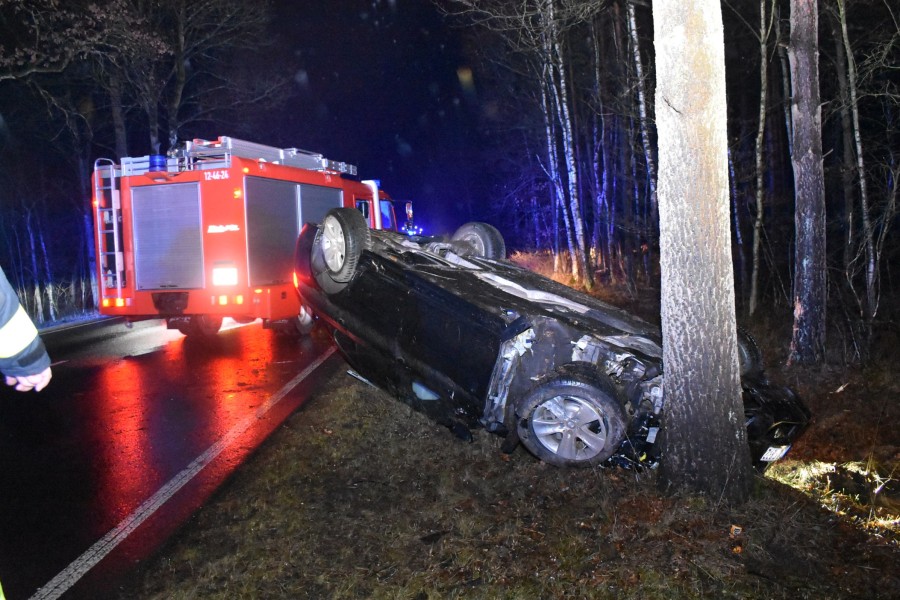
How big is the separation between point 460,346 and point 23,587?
298 cm

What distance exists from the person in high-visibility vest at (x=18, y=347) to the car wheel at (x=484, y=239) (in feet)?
18.8

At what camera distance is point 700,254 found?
3.84 metres

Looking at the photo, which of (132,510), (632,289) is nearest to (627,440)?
(132,510)

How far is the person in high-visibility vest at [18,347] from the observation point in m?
2.36

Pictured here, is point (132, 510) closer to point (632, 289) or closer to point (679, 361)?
point (679, 361)

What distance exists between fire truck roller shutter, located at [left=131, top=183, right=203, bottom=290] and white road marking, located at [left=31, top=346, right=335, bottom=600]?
14.0ft

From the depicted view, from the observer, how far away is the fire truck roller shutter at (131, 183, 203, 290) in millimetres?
10141

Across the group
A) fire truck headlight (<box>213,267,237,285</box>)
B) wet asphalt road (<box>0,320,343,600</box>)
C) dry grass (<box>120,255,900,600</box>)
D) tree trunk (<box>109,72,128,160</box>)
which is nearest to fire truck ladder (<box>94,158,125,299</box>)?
wet asphalt road (<box>0,320,343,600</box>)

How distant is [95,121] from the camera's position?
75.5ft

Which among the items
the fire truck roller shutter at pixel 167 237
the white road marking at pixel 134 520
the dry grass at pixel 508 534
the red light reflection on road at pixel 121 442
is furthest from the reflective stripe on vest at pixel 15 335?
the fire truck roller shutter at pixel 167 237

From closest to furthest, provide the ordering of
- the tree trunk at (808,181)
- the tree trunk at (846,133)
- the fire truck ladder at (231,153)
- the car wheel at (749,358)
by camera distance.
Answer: the car wheel at (749,358) → the tree trunk at (808,181) → the tree trunk at (846,133) → the fire truck ladder at (231,153)

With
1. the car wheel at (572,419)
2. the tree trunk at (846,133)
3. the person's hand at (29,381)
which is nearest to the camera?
the person's hand at (29,381)

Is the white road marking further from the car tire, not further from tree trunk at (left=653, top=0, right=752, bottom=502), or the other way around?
tree trunk at (left=653, top=0, right=752, bottom=502)

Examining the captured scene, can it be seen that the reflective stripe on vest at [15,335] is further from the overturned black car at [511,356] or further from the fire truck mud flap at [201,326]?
the fire truck mud flap at [201,326]
